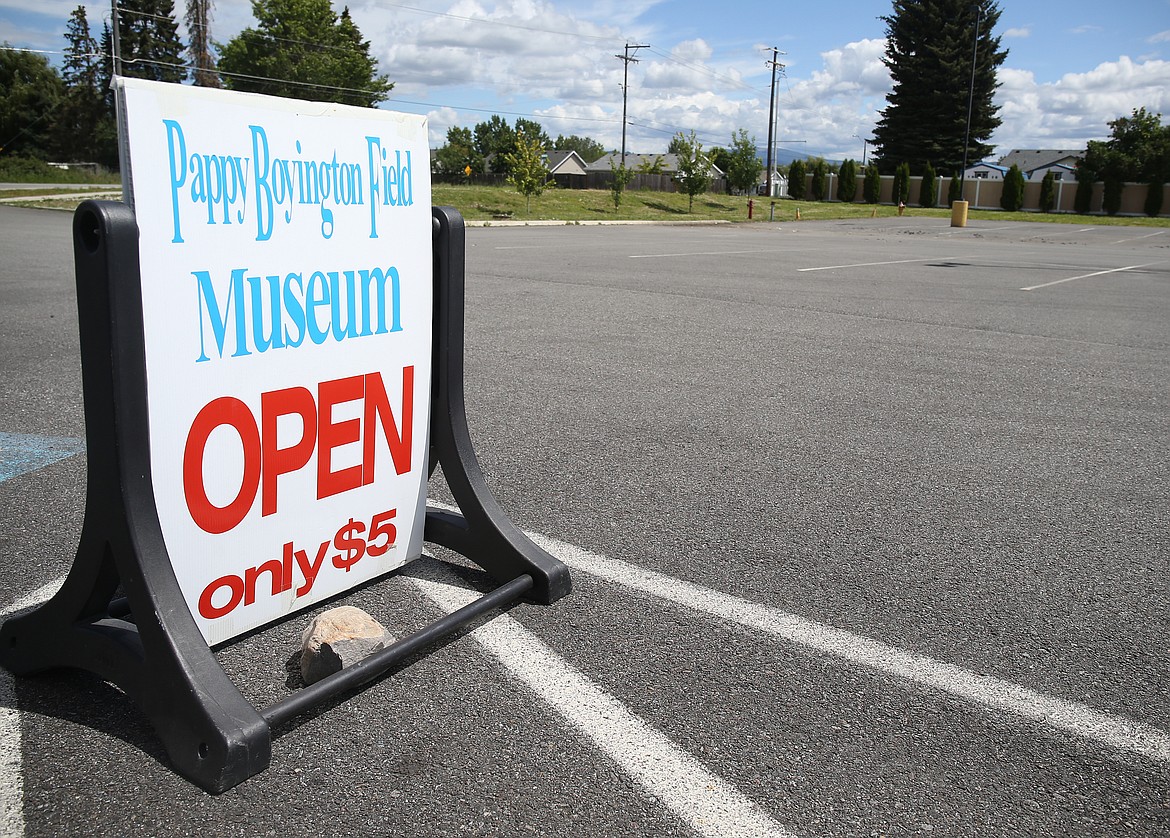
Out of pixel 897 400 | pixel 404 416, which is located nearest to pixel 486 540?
pixel 404 416

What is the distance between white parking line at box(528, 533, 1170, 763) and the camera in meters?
2.47

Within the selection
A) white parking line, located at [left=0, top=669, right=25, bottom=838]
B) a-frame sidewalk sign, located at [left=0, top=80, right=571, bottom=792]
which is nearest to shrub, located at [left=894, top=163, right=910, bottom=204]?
a-frame sidewalk sign, located at [left=0, top=80, right=571, bottom=792]

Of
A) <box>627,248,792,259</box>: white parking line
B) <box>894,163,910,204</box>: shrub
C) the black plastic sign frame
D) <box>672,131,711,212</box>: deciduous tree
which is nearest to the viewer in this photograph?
the black plastic sign frame

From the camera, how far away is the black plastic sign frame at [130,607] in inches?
84.3

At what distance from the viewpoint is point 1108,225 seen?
45688 millimetres

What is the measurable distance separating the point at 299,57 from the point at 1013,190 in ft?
187

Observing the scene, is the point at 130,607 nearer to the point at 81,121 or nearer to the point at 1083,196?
the point at 1083,196

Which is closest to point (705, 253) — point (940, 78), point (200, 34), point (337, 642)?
point (337, 642)

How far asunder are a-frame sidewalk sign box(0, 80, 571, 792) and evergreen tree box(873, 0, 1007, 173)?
7431 centimetres

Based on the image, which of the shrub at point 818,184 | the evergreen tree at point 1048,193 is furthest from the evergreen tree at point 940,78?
the evergreen tree at point 1048,193

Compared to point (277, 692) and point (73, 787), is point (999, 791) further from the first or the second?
point (73, 787)

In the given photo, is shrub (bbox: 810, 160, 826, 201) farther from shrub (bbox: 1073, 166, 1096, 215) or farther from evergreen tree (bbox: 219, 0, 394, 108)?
evergreen tree (bbox: 219, 0, 394, 108)

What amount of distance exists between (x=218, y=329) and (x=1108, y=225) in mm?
51796

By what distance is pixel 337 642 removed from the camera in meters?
2.55
